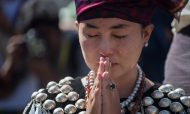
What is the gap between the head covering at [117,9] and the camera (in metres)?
3.34

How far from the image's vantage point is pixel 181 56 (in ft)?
13.7

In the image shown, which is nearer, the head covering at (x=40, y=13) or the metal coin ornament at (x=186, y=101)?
the metal coin ornament at (x=186, y=101)

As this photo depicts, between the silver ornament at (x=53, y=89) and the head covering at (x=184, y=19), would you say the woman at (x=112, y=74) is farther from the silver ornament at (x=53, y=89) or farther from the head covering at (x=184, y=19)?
the head covering at (x=184, y=19)

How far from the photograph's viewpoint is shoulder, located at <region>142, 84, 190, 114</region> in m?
3.56

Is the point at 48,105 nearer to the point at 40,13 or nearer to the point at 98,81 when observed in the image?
the point at 98,81

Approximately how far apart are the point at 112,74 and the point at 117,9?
0.90ft

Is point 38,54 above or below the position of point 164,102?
above

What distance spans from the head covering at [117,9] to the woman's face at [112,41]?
0.07 feet

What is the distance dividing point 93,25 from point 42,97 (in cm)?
44

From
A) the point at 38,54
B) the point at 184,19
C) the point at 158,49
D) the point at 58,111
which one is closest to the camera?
the point at 58,111

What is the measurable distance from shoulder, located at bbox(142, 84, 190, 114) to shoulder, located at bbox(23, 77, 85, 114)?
0.29 metres

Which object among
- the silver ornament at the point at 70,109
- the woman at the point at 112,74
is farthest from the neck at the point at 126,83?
the silver ornament at the point at 70,109

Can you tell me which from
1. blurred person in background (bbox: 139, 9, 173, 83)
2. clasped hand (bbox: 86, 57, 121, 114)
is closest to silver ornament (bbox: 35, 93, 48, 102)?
clasped hand (bbox: 86, 57, 121, 114)

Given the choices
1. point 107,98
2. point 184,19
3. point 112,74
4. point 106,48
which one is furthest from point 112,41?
point 184,19
